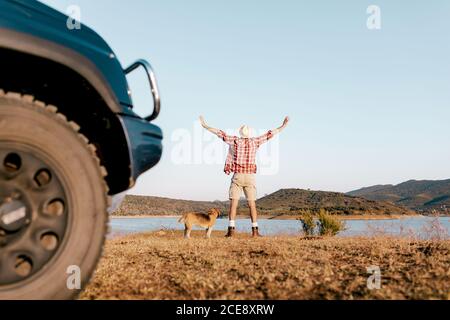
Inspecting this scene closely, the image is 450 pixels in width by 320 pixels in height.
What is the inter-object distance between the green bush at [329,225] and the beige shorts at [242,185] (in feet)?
14.8

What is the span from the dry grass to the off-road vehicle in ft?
2.52

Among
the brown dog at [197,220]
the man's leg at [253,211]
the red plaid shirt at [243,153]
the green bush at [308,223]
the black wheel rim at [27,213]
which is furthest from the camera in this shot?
the green bush at [308,223]

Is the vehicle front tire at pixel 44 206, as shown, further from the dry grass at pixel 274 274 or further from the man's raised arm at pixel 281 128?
the man's raised arm at pixel 281 128

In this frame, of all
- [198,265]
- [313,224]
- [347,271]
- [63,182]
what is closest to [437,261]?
[347,271]

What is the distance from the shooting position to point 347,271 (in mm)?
3352

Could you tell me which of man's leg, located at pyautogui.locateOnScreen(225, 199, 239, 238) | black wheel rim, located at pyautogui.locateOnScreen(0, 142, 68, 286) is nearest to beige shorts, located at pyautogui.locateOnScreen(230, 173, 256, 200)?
man's leg, located at pyautogui.locateOnScreen(225, 199, 239, 238)

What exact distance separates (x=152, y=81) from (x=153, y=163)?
608 mm

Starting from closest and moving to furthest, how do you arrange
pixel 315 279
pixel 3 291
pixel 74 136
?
1. pixel 3 291
2. pixel 74 136
3. pixel 315 279

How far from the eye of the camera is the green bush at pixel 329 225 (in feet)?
40.1

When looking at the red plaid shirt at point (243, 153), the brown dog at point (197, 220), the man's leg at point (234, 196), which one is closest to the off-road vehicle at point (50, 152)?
the man's leg at point (234, 196)

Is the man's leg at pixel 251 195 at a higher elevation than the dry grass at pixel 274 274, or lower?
higher

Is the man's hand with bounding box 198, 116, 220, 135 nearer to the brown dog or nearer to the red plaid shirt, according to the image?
the red plaid shirt

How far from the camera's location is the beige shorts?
28.5 feet
